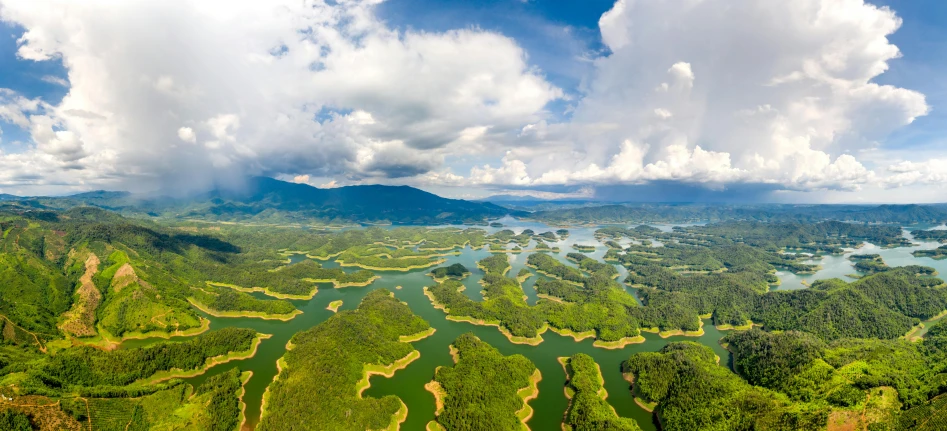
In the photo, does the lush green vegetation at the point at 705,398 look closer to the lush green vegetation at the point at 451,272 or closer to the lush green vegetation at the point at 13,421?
the lush green vegetation at the point at 13,421

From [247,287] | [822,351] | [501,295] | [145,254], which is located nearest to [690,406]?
[822,351]

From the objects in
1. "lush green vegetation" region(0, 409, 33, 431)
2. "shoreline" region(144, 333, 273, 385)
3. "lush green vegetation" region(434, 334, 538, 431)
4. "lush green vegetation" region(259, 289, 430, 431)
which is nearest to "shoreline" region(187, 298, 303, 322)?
"shoreline" region(144, 333, 273, 385)

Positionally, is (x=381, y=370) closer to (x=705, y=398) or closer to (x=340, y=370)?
(x=340, y=370)

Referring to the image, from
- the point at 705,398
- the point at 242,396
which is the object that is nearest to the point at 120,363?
the point at 242,396

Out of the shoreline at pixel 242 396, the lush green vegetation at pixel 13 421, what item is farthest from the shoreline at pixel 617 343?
the lush green vegetation at pixel 13 421

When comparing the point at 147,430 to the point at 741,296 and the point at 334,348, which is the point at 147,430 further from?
the point at 741,296

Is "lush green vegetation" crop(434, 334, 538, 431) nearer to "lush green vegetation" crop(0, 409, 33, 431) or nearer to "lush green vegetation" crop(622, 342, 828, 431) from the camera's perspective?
"lush green vegetation" crop(622, 342, 828, 431)

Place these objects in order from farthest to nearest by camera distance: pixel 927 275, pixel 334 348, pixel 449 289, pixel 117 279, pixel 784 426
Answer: pixel 927 275, pixel 449 289, pixel 117 279, pixel 334 348, pixel 784 426
